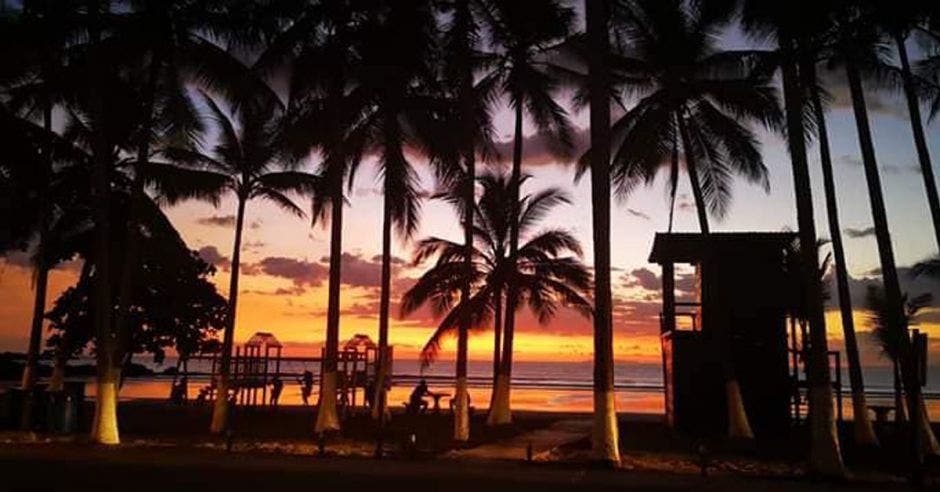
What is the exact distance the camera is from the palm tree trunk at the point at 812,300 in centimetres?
1587

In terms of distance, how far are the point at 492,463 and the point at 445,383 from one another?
50.4 meters

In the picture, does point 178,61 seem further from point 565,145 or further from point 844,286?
point 844,286

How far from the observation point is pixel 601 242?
58.0 feet

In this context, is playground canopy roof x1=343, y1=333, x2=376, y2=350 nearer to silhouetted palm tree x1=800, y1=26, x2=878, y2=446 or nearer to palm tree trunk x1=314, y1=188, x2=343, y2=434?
palm tree trunk x1=314, y1=188, x2=343, y2=434

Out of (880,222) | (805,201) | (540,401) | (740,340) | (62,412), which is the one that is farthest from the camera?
(540,401)

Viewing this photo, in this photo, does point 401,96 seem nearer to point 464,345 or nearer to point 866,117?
point 464,345

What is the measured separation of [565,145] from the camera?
2570 cm

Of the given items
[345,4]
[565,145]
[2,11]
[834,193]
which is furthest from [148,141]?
[834,193]

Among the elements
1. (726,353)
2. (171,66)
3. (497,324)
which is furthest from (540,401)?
(171,66)

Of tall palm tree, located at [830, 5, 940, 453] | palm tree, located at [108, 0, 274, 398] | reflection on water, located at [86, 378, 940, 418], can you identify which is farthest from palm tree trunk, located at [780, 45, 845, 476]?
reflection on water, located at [86, 378, 940, 418]

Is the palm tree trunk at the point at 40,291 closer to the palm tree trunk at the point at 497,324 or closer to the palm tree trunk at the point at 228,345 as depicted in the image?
the palm tree trunk at the point at 228,345

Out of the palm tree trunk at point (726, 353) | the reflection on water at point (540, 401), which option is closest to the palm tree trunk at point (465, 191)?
the palm tree trunk at point (726, 353)

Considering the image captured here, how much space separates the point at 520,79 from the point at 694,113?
18.0ft

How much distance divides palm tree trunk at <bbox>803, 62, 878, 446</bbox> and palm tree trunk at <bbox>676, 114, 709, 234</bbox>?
3382mm
